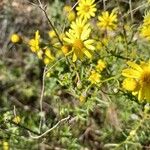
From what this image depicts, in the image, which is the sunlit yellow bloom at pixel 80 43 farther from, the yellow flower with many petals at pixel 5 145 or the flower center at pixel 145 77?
the yellow flower with many petals at pixel 5 145

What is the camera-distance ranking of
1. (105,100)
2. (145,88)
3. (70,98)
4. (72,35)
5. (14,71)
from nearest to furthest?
(145,88), (72,35), (105,100), (70,98), (14,71)

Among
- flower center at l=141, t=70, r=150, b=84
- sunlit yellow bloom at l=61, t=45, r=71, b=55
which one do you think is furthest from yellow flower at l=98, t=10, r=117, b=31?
flower center at l=141, t=70, r=150, b=84

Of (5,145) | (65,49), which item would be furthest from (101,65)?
(5,145)

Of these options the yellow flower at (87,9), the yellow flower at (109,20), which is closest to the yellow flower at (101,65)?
the yellow flower at (87,9)

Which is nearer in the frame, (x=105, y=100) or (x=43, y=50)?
(x=43, y=50)

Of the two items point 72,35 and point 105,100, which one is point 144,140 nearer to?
point 105,100

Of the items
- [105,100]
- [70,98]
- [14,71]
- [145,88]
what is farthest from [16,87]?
[145,88]

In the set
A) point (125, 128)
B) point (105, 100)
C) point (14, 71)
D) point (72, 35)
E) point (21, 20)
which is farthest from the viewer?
point (21, 20)

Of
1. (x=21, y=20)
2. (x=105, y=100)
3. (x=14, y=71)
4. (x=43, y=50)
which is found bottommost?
(x=105, y=100)

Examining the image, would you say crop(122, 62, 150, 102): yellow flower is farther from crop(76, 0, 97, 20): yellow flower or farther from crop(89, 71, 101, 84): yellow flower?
crop(76, 0, 97, 20): yellow flower

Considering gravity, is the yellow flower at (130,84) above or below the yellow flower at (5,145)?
above
